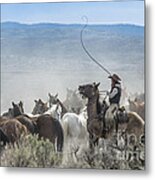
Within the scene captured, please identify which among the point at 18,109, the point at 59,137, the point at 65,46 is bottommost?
the point at 59,137

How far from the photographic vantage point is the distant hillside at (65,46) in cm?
227

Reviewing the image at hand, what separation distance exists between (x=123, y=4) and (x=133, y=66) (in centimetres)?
23

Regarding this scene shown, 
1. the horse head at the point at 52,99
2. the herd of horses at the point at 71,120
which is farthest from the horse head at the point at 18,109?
the horse head at the point at 52,99

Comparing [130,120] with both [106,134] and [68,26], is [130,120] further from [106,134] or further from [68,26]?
[68,26]

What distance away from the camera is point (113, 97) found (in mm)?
2275

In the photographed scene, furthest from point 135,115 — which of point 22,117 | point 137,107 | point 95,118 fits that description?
point 22,117

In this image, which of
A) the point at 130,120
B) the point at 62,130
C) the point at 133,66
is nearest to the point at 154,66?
the point at 133,66

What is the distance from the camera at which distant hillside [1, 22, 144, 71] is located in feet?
7.44

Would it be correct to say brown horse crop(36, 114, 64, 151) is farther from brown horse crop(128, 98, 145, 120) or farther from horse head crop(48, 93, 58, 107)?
brown horse crop(128, 98, 145, 120)

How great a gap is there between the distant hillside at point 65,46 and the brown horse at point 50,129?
19 cm

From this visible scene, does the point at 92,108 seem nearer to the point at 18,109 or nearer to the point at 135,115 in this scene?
the point at 135,115

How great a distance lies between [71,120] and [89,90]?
5.1 inches

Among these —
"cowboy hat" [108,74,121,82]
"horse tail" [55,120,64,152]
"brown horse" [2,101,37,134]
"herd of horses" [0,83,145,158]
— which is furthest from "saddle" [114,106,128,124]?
"brown horse" [2,101,37,134]

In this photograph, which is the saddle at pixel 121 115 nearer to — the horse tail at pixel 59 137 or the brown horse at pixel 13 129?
the horse tail at pixel 59 137
